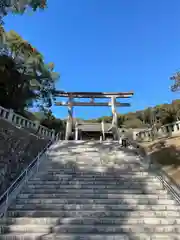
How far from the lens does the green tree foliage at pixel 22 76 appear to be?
1509cm

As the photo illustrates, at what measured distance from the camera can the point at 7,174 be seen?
6422mm

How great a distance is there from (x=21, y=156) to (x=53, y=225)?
12.2ft

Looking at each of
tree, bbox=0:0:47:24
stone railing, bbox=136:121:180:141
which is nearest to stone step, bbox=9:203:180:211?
tree, bbox=0:0:47:24

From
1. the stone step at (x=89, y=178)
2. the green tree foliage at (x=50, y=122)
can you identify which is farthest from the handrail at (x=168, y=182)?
the green tree foliage at (x=50, y=122)

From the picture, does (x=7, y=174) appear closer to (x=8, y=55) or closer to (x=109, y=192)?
(x=109, y=192)

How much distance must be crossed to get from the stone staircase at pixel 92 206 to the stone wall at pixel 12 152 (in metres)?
0.61

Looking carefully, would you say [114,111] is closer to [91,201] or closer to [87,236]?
[91,201]

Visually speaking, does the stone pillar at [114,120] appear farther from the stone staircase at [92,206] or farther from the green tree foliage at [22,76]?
the stone staircase at [92,206]

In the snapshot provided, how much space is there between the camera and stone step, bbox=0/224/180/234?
4.42 meters

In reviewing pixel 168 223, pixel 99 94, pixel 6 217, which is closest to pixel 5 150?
pixel 6 217

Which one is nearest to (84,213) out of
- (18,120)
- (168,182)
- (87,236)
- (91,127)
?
(87,236)

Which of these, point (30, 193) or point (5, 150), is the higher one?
point (5, 150)

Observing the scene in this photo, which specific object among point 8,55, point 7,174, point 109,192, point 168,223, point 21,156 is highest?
point 8,55

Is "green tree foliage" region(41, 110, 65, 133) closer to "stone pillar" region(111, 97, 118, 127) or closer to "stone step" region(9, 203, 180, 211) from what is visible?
"stone pillar" region(111, 97, 118, 127)
